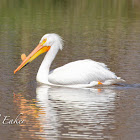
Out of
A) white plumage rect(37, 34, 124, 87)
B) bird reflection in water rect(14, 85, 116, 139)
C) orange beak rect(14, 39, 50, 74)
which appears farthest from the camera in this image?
orange beak rect(14, 39, 50, 74)

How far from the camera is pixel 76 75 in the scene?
957cm

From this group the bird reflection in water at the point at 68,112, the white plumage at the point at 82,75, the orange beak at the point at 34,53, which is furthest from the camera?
the orange beak at the point at 34,53

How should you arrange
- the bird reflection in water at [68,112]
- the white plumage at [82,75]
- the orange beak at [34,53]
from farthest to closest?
the orange beak at [34,53] → the white plumage at [82,75] → the bird reflection in water at [68,112]

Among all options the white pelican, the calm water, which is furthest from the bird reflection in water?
the white pelican

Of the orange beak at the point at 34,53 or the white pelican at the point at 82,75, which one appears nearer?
the white pelican at the point at 82,75

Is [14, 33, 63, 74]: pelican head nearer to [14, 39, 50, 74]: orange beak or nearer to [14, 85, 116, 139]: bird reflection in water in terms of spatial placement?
[14, 39, 50, 74]: orange beak

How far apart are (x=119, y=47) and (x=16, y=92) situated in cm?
601

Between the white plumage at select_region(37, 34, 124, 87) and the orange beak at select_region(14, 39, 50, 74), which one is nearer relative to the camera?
the white plumage at select_region(37, 34, 124, 87)

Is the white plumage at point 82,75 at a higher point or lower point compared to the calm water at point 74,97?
higher

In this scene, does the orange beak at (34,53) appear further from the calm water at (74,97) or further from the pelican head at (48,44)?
the calm water at (74,97)

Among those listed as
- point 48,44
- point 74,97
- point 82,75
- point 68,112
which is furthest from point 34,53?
point 68,112

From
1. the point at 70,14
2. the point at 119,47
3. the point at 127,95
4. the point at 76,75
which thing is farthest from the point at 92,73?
the point at 70,14

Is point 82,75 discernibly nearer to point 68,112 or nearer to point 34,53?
point 34,53

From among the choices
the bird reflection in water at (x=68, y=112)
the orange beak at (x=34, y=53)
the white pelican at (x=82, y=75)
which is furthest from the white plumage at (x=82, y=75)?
the orange beak at (x=34, y=53)
